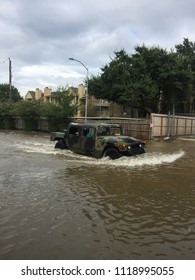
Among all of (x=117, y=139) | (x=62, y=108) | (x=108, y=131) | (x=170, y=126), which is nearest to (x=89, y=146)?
(x=108, y=131)

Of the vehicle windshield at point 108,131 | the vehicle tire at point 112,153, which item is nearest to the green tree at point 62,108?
the vehicle windshield at point 108,131

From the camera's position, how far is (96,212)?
7.48 m

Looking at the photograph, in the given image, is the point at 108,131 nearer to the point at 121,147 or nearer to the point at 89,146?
the point at 89,146

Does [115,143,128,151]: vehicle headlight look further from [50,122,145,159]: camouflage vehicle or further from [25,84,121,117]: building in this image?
[25,84,121,117]: building

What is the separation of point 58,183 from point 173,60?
34604 mm

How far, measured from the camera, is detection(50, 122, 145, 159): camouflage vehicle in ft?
48.3

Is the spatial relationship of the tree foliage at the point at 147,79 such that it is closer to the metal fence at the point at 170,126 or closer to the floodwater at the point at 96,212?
the metal fence at the point at 170,126

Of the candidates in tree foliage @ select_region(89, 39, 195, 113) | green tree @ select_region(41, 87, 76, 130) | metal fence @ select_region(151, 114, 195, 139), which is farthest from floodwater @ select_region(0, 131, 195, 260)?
tree foliage @ select_region(89, 39, 195, 113)

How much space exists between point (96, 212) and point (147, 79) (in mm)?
34084

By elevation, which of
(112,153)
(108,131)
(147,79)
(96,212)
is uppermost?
(147,79)

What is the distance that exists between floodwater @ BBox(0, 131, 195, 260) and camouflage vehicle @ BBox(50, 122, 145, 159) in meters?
1.28

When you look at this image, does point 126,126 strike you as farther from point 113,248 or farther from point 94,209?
point 113,248

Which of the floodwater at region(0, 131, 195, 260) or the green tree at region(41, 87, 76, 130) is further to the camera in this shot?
the green tree at region(41, 87, 76, 130)

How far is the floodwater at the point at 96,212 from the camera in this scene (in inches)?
215
